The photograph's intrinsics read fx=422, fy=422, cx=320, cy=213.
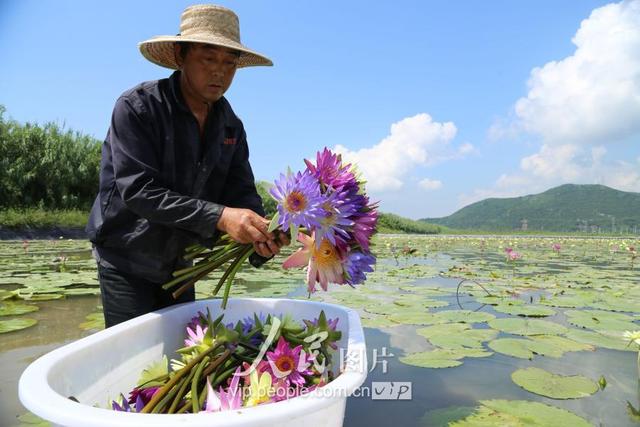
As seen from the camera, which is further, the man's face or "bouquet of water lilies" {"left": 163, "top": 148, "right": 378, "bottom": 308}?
the man's face

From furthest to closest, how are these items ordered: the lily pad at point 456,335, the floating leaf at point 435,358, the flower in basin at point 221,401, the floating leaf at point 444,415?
the lily pad at point 456,335
the floating leaf at point 435,358
the floating leaf at point 444,415
the flower in basin at point 221,401

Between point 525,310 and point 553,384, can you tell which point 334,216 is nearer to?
point 553,384

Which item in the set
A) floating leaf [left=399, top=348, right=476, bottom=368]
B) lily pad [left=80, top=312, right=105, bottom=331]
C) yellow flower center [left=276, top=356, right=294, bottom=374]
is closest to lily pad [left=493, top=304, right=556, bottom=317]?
floating leaf [left=399, top=348, right=476, bottom=368]

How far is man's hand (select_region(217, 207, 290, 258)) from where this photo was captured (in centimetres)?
115

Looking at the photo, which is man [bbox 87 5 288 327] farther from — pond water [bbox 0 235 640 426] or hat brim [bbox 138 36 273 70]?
pond water [bbox 0 235 640 426]

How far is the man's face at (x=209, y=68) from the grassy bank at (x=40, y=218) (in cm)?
1250

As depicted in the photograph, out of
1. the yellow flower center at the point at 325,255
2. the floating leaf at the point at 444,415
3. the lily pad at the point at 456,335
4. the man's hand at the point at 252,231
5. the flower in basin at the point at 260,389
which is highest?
the man's hand at the point at 252,231

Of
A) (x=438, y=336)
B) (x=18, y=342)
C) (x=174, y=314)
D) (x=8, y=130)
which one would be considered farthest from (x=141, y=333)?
(x=8, y=130)

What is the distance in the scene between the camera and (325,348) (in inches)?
52.6

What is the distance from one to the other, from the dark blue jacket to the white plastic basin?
0.83 feet

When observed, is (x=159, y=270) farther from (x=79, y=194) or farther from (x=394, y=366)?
(x=79, y=194)

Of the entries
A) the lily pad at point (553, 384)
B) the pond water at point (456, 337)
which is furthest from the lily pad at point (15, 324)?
the lily pad at point (553, 384)

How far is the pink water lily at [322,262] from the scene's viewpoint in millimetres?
1173

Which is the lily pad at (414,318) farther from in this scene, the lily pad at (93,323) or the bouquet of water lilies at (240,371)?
the lily pad at (93,323)
